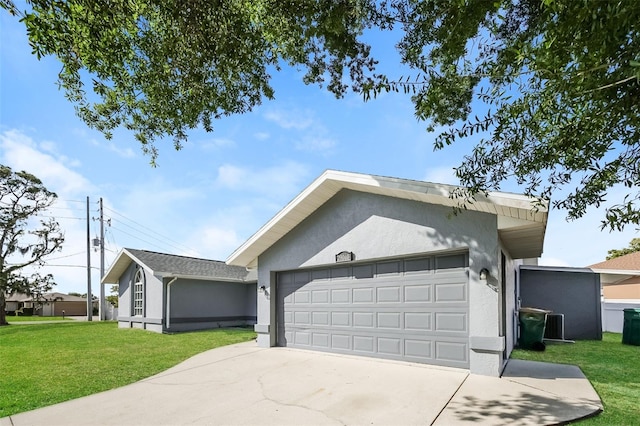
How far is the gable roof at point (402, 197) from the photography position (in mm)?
6797

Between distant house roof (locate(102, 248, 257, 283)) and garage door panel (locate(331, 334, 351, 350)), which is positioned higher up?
distant house roof (locate(102, 248, 257, 283))

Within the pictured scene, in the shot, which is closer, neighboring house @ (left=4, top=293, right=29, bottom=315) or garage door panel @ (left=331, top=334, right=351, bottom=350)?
garage door panel @ (left=331, top=334, right=351, bottom=350)

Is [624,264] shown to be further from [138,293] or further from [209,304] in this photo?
[138,293]

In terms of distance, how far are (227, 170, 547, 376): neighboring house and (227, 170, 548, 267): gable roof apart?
0.03 metres

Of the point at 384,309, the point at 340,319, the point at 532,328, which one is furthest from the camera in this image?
the point at 532,328

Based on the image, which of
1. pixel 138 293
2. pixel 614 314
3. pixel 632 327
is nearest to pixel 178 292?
pixel 138 293

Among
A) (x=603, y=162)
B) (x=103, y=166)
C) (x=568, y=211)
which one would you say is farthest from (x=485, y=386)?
(x=103, y=166)

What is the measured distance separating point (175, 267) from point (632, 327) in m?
18.7

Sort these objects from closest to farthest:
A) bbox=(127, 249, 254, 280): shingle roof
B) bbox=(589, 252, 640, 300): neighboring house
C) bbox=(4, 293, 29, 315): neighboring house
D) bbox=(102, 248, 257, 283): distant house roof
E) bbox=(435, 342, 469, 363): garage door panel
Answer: bbox=(435, 342, 469, 363): garage door panel → bbox=(102, 248, 257, 283): distant house roof → bbox=(127, 249, 254, 280): shingle roof → bbox=(589, 252, 640, 300): neighboring house → bbox=(4, 293, 29, 315): neighboring house

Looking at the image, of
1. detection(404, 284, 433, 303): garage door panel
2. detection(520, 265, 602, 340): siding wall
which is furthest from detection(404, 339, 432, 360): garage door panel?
detection(520, 265, 602, 340): siding wall

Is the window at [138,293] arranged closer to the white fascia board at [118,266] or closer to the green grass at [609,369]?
the white fascia board at [118,266]

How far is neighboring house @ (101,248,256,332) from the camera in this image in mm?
17328

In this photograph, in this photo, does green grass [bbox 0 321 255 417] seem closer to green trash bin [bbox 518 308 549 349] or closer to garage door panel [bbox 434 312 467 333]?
garage door panel [bbox 434 312 467 333]

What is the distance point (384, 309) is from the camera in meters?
8.95
